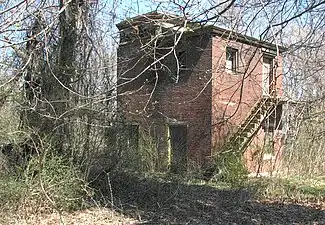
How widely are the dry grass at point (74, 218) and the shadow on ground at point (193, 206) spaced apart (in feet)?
1.47

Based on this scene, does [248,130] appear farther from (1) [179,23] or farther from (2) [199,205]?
(1) [179,23]

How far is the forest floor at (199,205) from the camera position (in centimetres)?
1042

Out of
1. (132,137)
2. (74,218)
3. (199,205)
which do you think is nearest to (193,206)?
(199,205)

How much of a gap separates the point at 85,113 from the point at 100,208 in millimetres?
2310

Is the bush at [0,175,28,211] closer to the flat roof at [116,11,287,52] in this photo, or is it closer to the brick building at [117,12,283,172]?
the flat roof at [116,11,287,52]

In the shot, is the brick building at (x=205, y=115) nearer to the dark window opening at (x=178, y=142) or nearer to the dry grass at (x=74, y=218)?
the dark window opening at (x=178, y=142)

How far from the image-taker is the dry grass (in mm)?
9712

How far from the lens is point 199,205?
12305 millimetres

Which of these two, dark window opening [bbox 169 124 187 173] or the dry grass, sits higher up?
dark window opening [bbox 169 124 187 173]

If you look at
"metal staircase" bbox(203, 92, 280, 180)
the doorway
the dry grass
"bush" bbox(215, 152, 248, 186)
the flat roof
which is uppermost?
the flat roof

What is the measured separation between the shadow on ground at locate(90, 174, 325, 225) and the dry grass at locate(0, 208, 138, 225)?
0.45m

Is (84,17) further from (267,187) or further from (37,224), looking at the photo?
(267,187)

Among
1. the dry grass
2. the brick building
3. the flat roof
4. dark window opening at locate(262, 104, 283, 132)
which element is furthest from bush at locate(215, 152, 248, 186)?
the flat roof

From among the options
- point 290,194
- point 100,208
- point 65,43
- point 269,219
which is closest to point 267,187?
point 290,194
